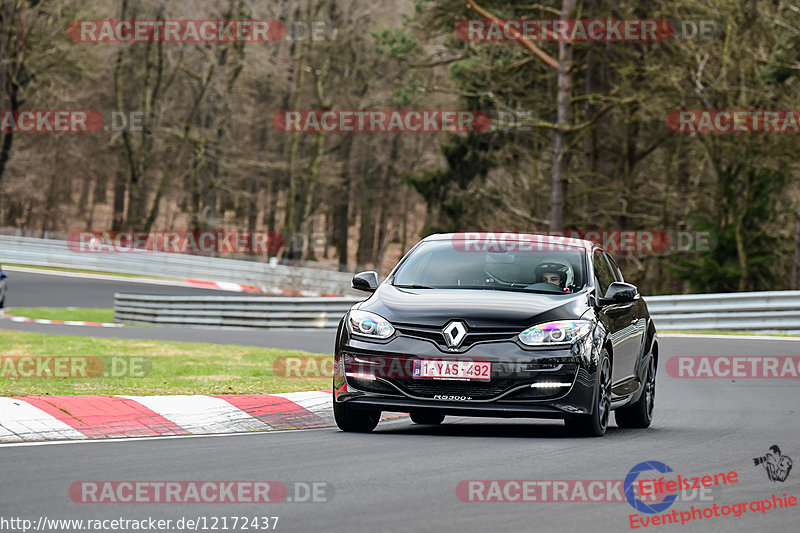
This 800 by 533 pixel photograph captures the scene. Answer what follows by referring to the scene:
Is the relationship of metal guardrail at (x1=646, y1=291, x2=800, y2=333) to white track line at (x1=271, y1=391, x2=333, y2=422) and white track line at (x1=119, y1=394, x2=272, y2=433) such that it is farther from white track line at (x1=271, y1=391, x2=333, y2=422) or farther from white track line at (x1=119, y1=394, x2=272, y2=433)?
white track line at (x1=119, y1=394, x2=272, y2=433)

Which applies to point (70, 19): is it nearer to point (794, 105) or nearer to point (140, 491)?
point (794, 105)

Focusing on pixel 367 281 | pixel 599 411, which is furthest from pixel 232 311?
pixel 599 411

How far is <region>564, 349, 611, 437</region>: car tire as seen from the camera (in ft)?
31.0

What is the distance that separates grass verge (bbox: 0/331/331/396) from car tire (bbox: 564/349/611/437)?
3.54 metres

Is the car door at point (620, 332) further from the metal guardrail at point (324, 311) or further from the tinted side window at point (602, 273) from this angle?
the metal guardrail at point (324, 311)

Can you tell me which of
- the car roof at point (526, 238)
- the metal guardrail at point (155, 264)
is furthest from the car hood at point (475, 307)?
the metal guardrail at point (155, 264)

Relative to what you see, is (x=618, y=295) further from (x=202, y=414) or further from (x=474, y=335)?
(x=202, y=414)

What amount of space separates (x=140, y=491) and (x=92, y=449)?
1817 mm

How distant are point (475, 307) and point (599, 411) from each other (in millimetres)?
1257

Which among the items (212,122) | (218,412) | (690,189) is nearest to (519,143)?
(690,189)

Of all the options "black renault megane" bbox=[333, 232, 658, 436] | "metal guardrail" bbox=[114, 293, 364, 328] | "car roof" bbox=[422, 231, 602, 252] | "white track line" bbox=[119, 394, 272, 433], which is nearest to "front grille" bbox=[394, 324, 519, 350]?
"black renault megane" bbox=[333, 232, 658, 436]

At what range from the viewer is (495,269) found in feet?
34.0

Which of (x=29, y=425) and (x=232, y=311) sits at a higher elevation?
(x=29, y=425)
